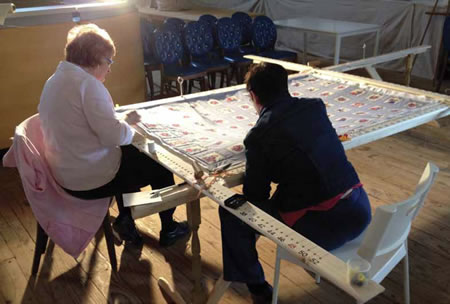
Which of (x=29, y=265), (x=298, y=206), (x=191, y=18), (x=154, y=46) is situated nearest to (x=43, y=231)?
(x=29, y=265)

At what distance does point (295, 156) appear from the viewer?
1.44 m

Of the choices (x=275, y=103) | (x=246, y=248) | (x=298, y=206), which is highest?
(x=275, y=103)

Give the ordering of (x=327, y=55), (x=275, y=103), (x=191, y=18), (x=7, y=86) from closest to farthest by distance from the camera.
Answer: (x=275, y=103)
(x=7, y=86)
(x=191, y=18)
(x=327, y=55)

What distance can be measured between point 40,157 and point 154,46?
246 centimetres

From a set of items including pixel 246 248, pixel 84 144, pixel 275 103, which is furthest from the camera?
pixel 84 144

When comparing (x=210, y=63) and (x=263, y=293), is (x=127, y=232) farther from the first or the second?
(x=210, y=63)

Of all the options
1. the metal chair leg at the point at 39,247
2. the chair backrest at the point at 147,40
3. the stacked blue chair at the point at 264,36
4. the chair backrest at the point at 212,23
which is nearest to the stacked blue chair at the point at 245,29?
the stacked blue chair at the point at 264,36

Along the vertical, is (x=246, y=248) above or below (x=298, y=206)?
below

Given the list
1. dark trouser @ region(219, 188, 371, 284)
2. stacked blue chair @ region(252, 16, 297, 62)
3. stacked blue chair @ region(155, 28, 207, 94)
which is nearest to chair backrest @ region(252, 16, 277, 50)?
stacked blue chair @ region(252, 16, 297, 62)

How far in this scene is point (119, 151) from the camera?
197 centimetres

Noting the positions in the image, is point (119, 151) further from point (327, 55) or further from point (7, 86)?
point (327, 55)

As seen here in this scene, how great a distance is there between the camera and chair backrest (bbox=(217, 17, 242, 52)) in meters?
4.61

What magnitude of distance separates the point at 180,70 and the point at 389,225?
3.18 metres

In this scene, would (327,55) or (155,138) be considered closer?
(155,138)
